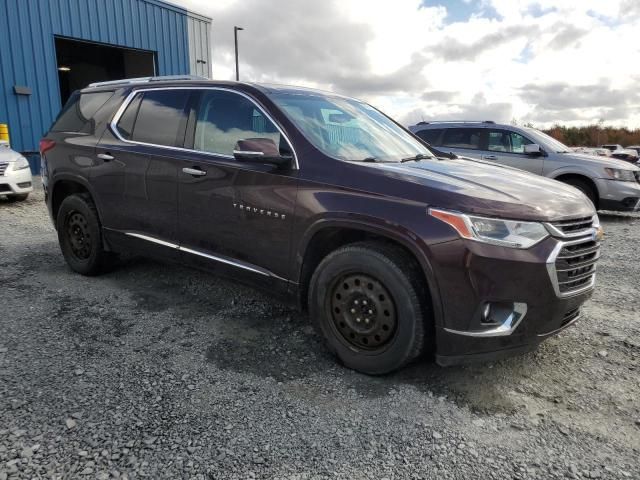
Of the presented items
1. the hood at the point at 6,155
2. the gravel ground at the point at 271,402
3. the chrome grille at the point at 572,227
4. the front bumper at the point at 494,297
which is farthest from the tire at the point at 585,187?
the hood at the point at 6,155

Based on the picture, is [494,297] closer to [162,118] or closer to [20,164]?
[162,118]

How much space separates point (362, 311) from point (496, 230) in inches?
34.9

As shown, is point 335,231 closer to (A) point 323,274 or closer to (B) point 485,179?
(A) point 323,274

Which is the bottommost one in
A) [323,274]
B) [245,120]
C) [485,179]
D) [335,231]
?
[323,274]

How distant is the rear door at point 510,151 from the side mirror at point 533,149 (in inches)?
4.2

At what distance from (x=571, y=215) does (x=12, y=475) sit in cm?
300

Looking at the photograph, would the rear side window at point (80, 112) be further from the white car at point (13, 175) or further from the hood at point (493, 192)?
the white car at point (13, 175)

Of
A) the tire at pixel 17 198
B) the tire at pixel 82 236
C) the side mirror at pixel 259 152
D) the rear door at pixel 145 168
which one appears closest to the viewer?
the side mirror at pixel 259 152

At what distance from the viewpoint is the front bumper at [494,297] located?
2461 millimetres

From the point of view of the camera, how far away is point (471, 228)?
8.16 ft

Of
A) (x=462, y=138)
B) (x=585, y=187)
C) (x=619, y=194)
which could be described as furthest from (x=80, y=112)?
(x=619, y=194)

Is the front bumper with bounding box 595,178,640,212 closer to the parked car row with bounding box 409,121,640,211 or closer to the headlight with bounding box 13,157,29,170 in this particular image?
the parked car row with bounding box 409,121,640,211

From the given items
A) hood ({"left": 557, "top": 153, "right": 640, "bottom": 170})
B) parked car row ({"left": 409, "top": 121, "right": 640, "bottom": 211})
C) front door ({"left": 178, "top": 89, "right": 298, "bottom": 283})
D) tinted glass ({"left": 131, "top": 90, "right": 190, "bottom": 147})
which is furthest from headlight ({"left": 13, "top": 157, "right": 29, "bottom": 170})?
hood ({"left": 557, "top": 153, "right": 640, "bottom": 170})

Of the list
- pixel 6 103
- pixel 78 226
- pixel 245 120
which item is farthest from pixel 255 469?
pixel 6 103
